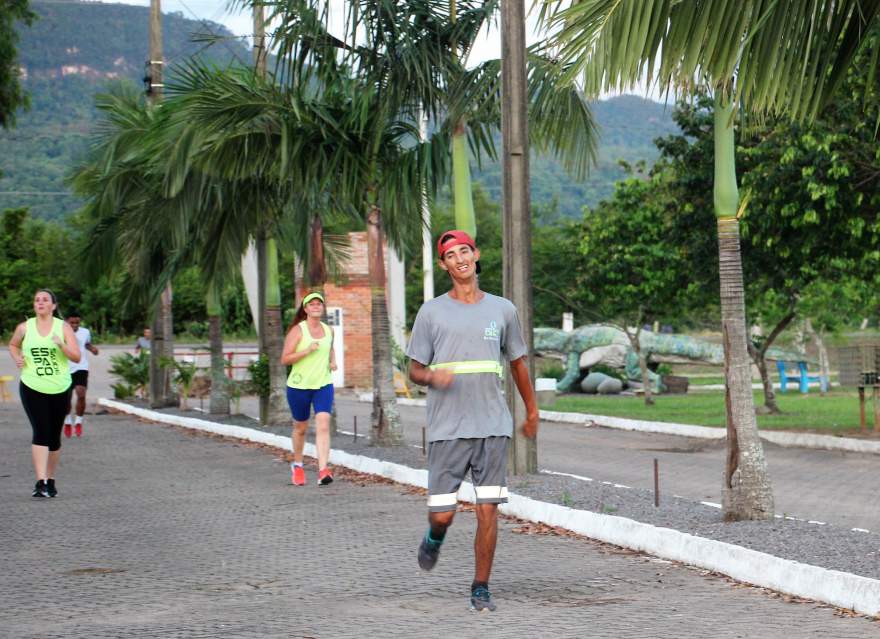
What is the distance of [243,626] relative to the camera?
707cm

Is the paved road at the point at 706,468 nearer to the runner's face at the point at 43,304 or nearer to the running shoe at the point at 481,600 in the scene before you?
the running shoe at the point at 481,600

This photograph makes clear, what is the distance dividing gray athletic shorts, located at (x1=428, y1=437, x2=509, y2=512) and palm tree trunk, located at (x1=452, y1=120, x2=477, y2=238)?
7761 mm

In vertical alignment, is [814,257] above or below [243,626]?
above

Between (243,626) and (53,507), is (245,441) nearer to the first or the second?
(53,507)

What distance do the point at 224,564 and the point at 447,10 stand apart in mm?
8669

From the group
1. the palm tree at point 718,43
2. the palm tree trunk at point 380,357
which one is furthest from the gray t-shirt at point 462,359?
the palm tree trunk at point 380,357

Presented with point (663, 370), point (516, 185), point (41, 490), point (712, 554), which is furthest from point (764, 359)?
point (712, 554)

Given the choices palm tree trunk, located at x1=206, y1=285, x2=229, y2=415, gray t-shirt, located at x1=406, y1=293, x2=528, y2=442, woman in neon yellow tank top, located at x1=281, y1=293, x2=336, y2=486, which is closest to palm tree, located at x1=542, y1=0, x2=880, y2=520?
gray t-shirt, located at x1=406, y1=293, x2=528, y2=442

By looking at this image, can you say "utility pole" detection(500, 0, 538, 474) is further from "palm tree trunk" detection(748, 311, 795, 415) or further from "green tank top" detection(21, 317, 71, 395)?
"palm tree trunk" detection(748, 311, 795, 415)

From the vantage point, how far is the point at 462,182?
1563 cm

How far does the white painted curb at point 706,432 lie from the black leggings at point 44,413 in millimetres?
10881

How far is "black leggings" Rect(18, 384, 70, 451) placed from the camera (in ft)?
42.8

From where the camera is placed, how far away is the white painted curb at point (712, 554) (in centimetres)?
741

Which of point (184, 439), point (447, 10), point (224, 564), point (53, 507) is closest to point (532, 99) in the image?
point (447, 10)
